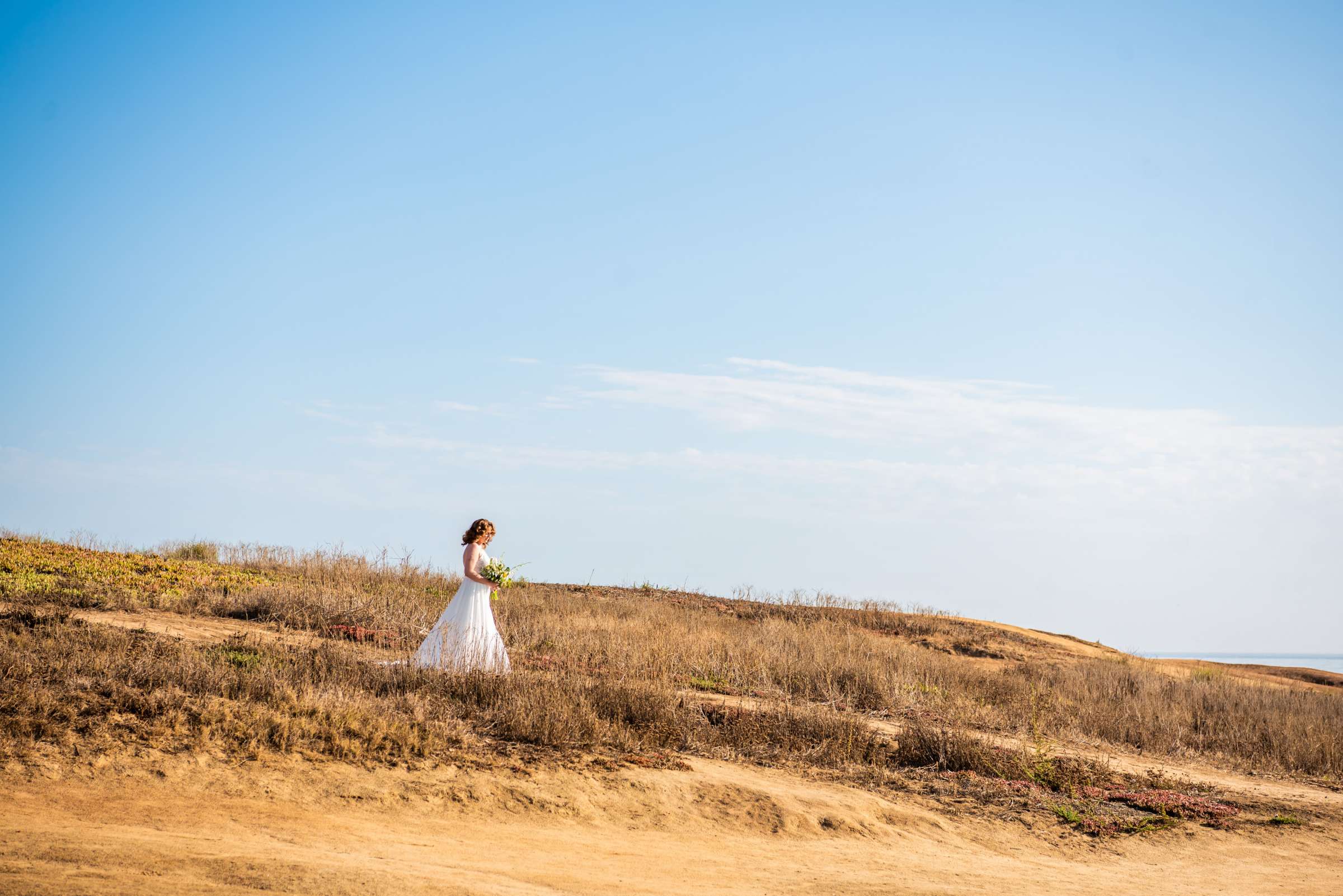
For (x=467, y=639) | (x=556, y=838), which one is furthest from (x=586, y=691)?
(x=556, y=838)

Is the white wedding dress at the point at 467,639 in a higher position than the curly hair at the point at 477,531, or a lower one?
lower

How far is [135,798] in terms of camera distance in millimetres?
7121

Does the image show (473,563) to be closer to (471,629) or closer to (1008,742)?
(471,629)

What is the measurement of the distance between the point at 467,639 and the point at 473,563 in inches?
39.8

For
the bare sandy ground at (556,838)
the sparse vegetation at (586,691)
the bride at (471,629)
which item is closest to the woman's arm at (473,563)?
the bride at (471,629)

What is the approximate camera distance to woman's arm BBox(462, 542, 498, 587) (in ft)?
40.6

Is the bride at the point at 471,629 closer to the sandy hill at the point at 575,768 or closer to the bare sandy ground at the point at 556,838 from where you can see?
the sandy hill at the point at 575,768

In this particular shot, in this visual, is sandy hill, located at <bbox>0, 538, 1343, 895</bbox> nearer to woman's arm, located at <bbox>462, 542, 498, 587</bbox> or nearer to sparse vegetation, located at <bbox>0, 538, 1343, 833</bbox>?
sparse vegetation, located at <bbox>0, 538, 1343, 833</bbox>

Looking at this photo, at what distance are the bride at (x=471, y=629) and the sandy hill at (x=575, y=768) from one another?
1.86 ft

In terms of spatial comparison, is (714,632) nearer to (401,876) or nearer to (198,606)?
(198,606)

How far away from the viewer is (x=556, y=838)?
7578mm

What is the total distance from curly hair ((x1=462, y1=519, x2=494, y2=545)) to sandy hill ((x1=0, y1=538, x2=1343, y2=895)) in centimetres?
187

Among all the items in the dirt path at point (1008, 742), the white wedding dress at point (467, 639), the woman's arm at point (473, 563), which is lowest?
the dirt path at point (1008, 742)

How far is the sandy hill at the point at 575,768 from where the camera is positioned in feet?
21.7
